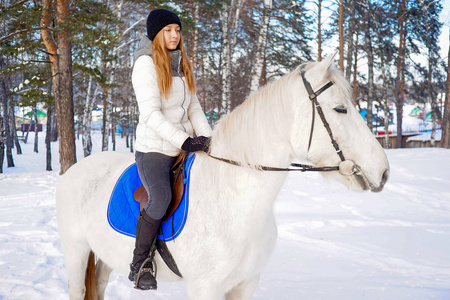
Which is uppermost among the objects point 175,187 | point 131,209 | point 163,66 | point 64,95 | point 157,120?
point 64,95

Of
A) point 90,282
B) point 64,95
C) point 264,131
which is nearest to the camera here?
point 264,131

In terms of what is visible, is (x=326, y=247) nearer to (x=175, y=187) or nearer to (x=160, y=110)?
(x=175, y=187)

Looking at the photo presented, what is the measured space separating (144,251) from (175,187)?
0.47 meters

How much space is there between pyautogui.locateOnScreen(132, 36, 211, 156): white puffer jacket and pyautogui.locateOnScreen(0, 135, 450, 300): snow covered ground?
39.6 inches

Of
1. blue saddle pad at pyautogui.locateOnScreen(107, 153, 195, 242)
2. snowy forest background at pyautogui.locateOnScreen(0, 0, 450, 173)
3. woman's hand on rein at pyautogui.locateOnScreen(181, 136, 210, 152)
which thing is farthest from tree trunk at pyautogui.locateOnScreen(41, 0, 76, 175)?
woman's hand on rein at pyautogui.locateOnScreen(181, 136, 210, 152)

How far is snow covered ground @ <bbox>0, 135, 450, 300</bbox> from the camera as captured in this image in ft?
12.8

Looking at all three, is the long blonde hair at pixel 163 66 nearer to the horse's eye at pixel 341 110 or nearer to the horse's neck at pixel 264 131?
the horse's neck at pixel 264 131

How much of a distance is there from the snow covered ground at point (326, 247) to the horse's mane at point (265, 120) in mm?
448

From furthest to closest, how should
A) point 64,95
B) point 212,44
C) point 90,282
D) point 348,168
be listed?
point 212,44 < point 64,95 < point 90,282 < point 348,168

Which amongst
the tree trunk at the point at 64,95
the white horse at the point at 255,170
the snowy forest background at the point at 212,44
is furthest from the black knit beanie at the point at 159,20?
the tree trunk at the point at 64,95

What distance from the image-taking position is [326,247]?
5.54 metres

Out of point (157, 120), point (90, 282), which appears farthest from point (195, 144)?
point (90, 282)

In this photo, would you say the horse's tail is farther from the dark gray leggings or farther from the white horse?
the dark gray leggings

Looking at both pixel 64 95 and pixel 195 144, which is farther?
pixel 64 95
